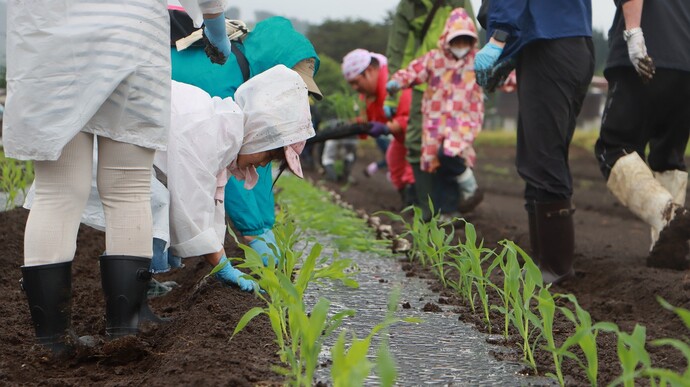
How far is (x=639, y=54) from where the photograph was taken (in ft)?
14.4

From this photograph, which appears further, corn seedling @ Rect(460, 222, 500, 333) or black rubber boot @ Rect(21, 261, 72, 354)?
corn seedling @ Rect(460, 222, 500, 333)

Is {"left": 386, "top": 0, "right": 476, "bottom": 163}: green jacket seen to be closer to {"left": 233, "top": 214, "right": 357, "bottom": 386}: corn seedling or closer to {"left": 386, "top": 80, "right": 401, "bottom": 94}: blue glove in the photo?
{"left": 386, "top": 80, "right": 401, "bottom": 94}: blue glove

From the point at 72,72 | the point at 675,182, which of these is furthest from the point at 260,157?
the point at 675,182

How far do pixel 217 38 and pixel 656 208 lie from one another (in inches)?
93.7

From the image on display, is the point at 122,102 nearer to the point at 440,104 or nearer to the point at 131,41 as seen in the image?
the point at 131,41

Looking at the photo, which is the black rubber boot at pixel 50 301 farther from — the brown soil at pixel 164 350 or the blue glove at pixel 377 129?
the blue glove at pixel 377 129

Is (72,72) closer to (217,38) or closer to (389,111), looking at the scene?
(217,38)

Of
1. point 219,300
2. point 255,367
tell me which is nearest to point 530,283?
point 255,367

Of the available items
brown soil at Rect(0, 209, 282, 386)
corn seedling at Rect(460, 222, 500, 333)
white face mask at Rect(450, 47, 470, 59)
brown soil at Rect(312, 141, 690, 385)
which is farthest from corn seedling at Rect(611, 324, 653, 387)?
white face mask at Rect(450, 47, 470, 59)

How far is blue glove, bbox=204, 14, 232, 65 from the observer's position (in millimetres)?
2871

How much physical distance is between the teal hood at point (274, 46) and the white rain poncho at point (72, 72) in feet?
4.47

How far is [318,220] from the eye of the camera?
532 cm

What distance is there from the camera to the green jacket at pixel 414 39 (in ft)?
23.0

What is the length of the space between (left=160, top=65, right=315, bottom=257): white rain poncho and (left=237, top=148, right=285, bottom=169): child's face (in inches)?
1.6
